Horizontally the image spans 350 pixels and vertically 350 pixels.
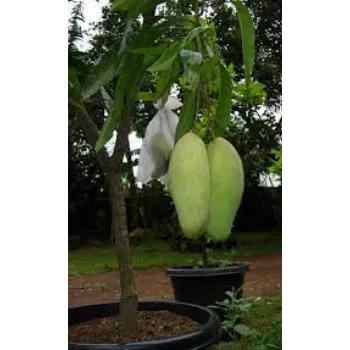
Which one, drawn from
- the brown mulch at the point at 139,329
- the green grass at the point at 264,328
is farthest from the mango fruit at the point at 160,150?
the green grass at the point at 264,328

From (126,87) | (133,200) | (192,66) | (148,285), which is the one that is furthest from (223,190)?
(133,200)

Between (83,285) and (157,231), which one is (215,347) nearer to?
(83,285)

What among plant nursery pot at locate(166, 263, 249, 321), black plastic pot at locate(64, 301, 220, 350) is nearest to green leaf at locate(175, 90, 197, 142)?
black plastic pot at locate(64, 301, 220, 350)

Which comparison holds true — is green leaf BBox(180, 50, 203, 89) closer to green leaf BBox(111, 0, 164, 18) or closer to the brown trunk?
green leaf BBox(111, 0, 164, 18)

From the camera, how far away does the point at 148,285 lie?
341 centimetres

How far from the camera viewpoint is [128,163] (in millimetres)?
3502

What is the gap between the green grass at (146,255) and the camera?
3.85m

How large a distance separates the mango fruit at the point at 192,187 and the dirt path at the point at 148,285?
231 cm

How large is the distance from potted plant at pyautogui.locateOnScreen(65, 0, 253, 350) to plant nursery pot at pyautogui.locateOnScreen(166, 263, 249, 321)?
0.85 m

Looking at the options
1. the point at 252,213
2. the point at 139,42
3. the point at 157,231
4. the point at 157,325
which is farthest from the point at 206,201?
the point at 157,231

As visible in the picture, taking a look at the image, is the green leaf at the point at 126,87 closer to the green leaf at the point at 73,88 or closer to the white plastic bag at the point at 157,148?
the white plastic bag at the point at 157,148

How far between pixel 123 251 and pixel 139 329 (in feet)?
0.52

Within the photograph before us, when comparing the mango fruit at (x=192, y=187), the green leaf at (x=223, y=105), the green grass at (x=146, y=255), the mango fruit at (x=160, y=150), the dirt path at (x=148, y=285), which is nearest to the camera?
the mango fruit at (x=192, y=187)
